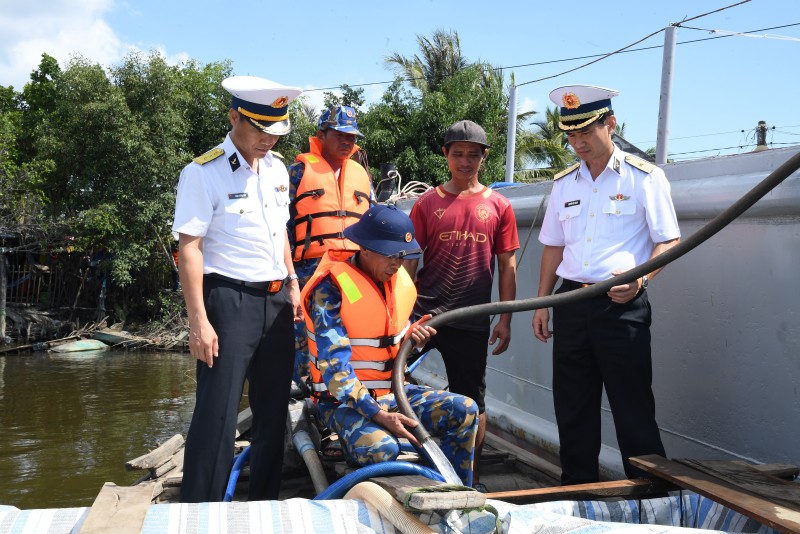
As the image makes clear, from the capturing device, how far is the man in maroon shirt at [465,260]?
11.3 feet

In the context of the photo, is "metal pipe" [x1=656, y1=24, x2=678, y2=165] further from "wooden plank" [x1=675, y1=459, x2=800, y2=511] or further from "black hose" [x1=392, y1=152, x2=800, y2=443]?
"wooden plank" [x1=675, y1=459, x2=800, y2=511]

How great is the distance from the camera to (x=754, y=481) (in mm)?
2336

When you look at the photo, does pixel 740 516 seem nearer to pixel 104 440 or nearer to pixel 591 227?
pixel 591 227

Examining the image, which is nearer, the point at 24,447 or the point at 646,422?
the point at 646,422

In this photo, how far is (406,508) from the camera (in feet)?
5.68

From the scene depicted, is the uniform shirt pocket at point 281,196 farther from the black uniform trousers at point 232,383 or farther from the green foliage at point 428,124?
the green foliage at point 428,124

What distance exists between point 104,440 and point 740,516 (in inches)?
435

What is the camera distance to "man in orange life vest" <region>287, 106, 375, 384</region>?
385cm

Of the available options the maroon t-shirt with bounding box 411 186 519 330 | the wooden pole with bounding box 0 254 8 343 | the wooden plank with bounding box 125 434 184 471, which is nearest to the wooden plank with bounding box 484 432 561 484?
the maroon t-shirt with bounding box 411 186 519 330

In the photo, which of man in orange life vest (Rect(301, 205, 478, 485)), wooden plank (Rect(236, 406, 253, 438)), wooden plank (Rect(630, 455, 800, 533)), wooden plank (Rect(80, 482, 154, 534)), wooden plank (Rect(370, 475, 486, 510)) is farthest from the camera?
wooden plank (Rect(236, 406, 253, 438))

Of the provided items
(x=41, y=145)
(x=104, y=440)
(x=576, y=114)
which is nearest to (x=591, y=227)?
(x=576, y=114)

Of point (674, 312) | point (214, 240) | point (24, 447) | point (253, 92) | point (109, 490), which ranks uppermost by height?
point (253, 92)

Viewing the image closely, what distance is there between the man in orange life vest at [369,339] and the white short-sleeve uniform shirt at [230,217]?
239 millimetres

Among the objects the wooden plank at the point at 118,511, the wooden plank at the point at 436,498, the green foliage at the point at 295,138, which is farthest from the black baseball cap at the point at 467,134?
the green foliage at the point at 295,138
